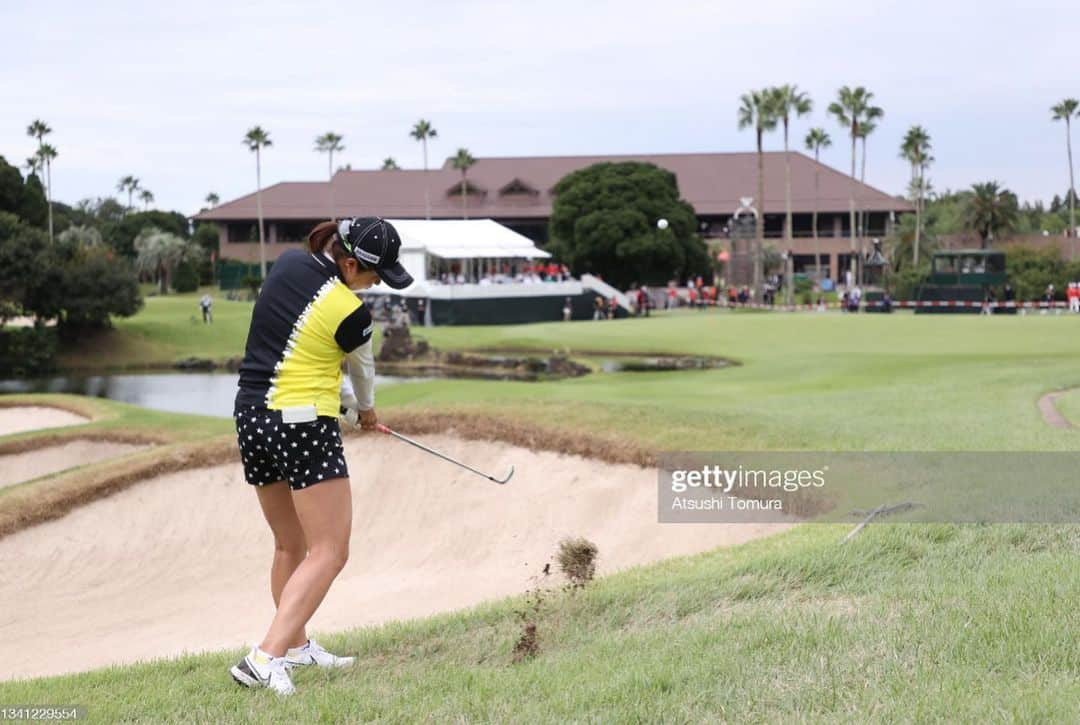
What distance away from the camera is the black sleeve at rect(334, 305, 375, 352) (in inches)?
240

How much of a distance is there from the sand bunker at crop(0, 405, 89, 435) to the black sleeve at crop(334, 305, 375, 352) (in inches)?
806

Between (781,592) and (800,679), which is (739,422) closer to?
(781,592)

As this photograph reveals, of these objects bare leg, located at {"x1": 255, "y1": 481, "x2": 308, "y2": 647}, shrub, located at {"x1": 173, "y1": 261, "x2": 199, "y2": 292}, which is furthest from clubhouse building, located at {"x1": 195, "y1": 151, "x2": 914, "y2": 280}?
bare leg, located at {"x1": 255, "y1": 481, "x2": 308, "y2": 647}

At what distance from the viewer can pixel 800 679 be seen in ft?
17.4

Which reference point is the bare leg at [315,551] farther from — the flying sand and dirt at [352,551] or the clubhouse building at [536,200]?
the clubhouse building at [536,200]

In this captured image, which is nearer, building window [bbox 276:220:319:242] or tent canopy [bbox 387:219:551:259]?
tent canopy [bbox 387:219:551:259]

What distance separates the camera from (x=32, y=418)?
27.1 metres

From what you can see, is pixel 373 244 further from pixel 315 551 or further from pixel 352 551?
pixel 352 551

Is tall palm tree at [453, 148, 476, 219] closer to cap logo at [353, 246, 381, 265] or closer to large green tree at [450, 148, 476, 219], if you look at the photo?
large green tree at [450, 148, 476, 219]

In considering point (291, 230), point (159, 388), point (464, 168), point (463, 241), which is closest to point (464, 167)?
point (464, 168)

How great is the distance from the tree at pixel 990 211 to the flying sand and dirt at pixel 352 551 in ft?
275

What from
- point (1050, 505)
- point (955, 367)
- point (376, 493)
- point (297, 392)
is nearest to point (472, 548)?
point (376, 493)

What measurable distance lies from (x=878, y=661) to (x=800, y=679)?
0.39 metres

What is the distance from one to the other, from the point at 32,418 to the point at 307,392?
23106 mm
